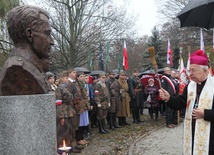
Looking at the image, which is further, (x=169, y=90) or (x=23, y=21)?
(x=169, y=90)

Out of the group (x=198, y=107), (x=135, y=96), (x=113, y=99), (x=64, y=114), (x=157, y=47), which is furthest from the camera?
(x=157, y=47)

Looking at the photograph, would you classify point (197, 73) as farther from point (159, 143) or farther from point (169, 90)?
point (169, 90)

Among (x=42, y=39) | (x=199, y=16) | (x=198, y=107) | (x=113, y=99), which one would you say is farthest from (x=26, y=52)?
(x=113, y=99)

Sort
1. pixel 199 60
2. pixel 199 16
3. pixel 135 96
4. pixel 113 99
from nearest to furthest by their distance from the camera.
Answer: pixel 199 60 < pixel 199 16 < pixel 113 99 < pixel 135 96

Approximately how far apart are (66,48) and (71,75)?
15.1 metres

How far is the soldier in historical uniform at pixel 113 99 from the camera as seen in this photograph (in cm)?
1074

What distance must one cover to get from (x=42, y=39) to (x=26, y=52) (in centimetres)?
26

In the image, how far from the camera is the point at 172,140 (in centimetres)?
854

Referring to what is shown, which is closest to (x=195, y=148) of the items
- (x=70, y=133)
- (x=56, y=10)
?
(x=70, y=133)

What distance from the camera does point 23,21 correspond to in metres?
3.41

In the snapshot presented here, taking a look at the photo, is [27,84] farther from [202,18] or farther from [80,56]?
[80,56]

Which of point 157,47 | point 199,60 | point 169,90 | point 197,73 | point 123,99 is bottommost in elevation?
point 123,99

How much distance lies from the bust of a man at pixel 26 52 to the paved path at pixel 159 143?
14.4 ft

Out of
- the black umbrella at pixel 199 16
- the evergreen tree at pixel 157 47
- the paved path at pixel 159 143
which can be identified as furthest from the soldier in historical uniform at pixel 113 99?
the evergreen tree at pixel 157 47
